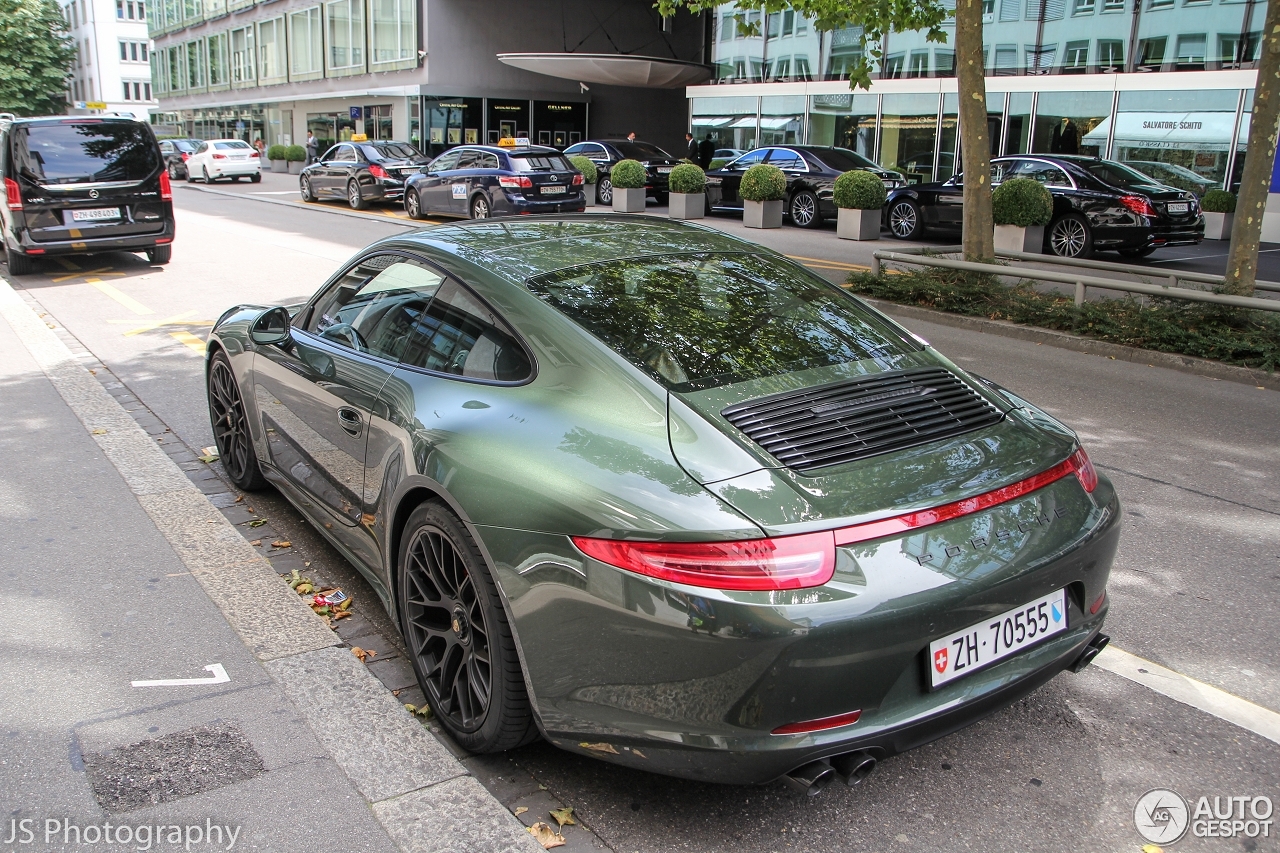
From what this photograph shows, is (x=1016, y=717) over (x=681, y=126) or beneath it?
beneath

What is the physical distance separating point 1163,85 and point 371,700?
77.2 feet

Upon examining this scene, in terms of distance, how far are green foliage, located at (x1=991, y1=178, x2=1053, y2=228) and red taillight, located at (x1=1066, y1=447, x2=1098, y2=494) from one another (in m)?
13.8

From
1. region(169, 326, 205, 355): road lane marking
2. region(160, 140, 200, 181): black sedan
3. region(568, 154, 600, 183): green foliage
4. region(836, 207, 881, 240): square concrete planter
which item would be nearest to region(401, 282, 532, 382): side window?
region(169, 326, 205, 355): road lane marking

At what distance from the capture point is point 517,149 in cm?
2097

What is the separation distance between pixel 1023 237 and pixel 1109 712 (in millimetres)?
14335

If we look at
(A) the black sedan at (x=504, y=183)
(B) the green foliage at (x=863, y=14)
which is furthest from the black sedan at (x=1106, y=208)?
(A) the black sedan at (x=504, y=183)

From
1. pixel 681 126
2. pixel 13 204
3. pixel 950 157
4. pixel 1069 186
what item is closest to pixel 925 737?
pixel 13 204

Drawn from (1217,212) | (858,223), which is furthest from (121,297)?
(1217,212)

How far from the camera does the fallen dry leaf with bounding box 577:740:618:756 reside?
8.39 ft

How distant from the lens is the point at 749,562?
2330 mm

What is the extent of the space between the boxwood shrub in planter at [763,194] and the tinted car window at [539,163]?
3684 millimetres

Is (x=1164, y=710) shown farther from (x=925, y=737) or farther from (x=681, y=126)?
(x=681, y=126)

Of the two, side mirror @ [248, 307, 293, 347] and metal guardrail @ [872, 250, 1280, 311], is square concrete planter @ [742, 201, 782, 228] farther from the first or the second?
side mirror @ [248, 307, 293, 347]

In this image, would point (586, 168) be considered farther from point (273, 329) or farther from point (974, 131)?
point (273, 329)
